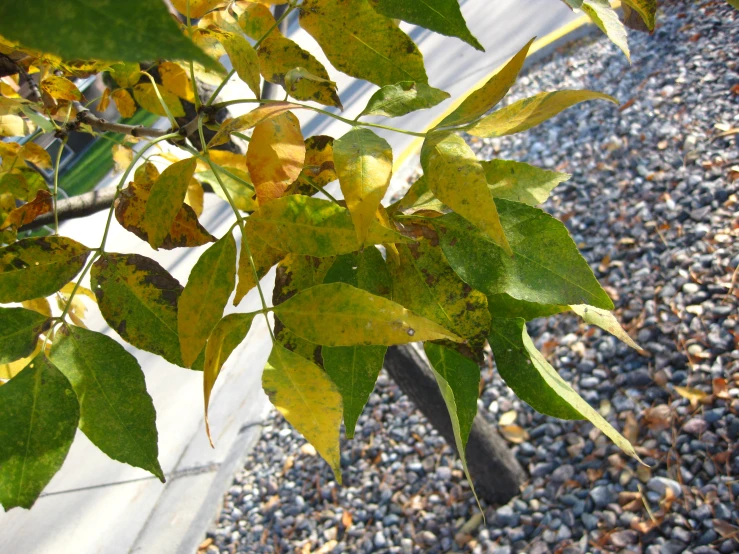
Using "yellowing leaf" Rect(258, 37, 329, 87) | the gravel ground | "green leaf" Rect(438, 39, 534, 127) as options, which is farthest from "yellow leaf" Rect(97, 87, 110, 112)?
the gravel ground

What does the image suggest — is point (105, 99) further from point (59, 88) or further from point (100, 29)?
point (100, 29)

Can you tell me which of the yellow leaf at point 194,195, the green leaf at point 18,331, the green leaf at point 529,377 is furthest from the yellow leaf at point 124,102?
the green leaf at point 529,377

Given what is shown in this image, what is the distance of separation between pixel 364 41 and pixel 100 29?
0.31m

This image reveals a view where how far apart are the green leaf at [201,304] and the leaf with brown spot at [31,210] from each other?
35 centimetres

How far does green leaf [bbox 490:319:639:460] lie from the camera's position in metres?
0.46

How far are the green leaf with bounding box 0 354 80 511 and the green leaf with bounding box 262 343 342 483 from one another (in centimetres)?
16

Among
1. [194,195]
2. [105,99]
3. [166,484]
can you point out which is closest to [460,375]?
[194,195]

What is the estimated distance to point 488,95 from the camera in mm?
413

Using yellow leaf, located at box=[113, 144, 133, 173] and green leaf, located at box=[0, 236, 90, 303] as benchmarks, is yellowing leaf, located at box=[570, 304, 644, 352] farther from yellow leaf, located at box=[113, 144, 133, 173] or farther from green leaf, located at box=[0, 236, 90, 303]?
yellow leaf, located at box=[113, 144, 133, 173]

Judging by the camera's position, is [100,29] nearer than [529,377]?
Yes

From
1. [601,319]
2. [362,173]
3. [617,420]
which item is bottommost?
[617,420]

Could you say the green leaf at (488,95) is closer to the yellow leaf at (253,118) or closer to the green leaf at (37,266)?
the yellow leaf at (253,118)

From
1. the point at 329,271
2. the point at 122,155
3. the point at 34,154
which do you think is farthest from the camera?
the point at 122,155

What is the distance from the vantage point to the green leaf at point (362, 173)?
368 mm
